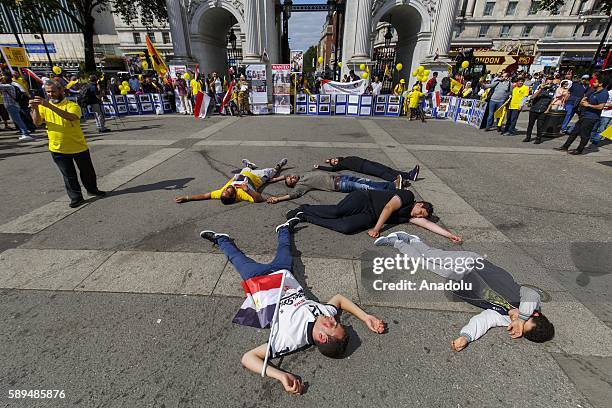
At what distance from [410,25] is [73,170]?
83.6 ft

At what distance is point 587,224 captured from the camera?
13.0 feet

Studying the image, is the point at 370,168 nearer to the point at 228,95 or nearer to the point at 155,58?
the point at 228,95

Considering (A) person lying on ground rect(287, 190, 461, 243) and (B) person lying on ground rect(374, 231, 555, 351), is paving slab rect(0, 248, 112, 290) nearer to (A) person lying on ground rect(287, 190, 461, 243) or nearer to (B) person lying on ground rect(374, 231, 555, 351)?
(A) person lying on ground rect(287, 190, 461, 243)

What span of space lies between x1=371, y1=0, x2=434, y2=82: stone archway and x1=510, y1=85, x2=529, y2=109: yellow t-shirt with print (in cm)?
1312

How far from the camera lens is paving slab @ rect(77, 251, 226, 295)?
8.86ft

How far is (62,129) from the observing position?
416cm

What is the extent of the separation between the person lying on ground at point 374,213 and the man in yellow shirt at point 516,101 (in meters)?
8.50

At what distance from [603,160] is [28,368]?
11372mm

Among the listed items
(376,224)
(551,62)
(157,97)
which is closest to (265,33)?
(157,97)

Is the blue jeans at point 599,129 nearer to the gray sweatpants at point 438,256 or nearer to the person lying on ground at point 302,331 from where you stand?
the gray sweatpants at point 438,256

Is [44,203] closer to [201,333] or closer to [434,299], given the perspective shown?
[201,333]

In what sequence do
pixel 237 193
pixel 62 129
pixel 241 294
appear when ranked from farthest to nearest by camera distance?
pixel 237 193
pixel 62 129
pixel 241 294

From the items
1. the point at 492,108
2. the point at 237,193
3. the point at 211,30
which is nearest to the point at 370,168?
the point at 237,193

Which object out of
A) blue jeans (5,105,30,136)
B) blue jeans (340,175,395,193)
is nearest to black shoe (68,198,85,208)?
blue jeans (340,175,395,193)
